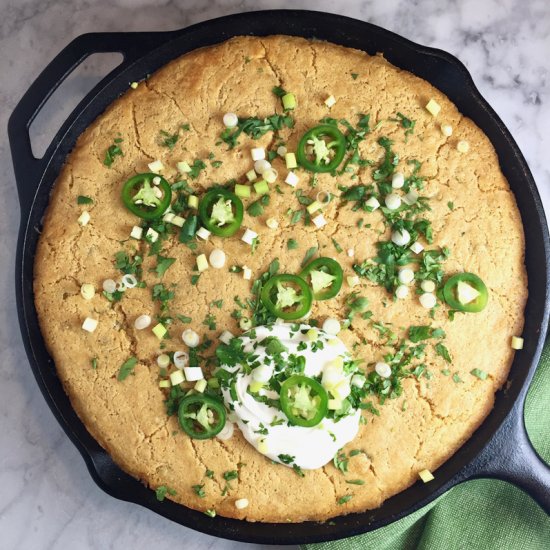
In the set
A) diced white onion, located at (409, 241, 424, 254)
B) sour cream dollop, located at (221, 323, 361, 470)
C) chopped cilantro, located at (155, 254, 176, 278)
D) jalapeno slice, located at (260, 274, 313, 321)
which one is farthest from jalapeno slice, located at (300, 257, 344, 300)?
chopped cilantro, located at (155, 254, 176, 278)

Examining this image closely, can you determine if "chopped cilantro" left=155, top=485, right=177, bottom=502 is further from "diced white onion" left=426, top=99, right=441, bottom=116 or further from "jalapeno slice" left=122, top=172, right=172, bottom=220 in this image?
"diced white onion" left=426, top=99, right=441, bottom=116

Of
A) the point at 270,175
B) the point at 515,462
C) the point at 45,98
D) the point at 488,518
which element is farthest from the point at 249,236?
the point at 488,518

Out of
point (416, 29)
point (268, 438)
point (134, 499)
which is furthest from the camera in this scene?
point (416, 29)

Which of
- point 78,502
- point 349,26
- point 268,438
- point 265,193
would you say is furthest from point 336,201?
point 78,502

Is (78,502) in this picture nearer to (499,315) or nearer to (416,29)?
(499,315)

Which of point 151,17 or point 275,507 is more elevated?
point 151,17

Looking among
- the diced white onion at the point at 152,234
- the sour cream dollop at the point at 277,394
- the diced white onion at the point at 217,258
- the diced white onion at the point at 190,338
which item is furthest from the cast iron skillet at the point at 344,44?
the diced white onion at the point at 217,258
